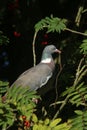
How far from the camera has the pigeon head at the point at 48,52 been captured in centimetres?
562

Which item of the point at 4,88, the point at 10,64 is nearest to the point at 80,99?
the point at 4,88

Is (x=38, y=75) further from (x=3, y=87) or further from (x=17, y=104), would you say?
(x=17, y=104)

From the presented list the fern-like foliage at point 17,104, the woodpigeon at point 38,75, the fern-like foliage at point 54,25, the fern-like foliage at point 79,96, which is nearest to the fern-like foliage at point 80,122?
the fern-like foliage at point 79,96

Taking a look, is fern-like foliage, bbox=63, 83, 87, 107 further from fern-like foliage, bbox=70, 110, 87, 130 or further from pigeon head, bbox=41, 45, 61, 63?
pigeon head, bbox=41, 45, 61, 63

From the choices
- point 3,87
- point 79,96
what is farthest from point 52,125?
point 3,87

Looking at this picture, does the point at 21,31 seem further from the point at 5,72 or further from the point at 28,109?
the point at 28,109

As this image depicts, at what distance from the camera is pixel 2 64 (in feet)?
26.2

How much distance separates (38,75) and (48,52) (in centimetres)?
48

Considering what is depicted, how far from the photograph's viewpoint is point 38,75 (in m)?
5.40

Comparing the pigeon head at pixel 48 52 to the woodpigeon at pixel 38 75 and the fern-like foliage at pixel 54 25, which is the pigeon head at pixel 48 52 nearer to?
the woodpigeon at pixel 38 75

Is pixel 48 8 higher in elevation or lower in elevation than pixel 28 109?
higher

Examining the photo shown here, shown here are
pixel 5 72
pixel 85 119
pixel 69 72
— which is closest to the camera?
pixel 85 119

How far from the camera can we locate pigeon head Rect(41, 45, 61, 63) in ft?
18.4

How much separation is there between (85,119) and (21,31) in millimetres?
3697
